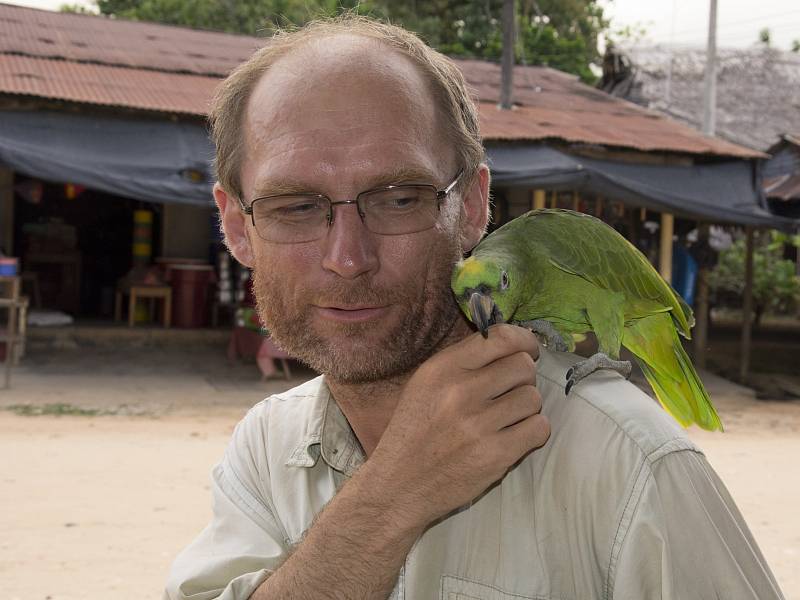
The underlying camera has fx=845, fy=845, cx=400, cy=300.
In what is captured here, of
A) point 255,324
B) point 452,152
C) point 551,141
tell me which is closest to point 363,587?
point 452,152

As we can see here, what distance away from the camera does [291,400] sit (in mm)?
2012

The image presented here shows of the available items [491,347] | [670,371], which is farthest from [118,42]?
[491,347]

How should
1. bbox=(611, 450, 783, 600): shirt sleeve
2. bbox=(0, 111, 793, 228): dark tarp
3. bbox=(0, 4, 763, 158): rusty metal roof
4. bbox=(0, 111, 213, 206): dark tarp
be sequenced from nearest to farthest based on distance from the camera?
bbox=(611, 450, 783, 600): shirt sleeve, bbox=(0, 111, 213, 206): dark tarp, bbox=(0, 111, 793, 228): dark tarp, bbox=(0, 4, 763, 158): rusty metal roof

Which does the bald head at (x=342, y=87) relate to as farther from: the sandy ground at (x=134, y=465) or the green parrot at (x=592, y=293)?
the sandy ground at (x=134, y=465)

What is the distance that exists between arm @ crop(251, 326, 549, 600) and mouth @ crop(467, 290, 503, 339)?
0.26 meters

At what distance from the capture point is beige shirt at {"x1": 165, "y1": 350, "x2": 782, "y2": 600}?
1.25 metres

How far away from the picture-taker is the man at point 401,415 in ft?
4.29

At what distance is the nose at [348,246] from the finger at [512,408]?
371 millimetres

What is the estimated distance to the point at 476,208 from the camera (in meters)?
1.93

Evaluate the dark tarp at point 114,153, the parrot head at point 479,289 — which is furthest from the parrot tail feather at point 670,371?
the dark tarp at point 114,153

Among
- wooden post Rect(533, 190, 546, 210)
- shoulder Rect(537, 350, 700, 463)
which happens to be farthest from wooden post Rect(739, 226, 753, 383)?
shoulder Rect(537, 350, 700, 463)

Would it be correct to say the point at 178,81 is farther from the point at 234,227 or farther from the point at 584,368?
the point at 584,368

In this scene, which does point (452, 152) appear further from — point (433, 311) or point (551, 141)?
point (551, 141)

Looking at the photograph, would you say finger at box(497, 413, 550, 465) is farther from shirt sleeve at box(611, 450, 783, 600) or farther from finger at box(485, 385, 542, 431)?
shirt sleeve at box(611, 450, 783, 600)
